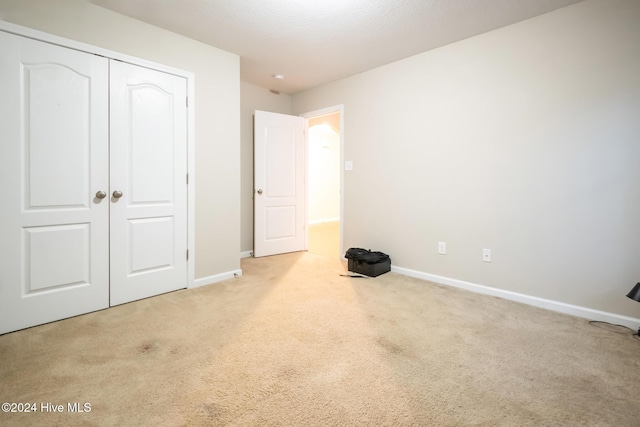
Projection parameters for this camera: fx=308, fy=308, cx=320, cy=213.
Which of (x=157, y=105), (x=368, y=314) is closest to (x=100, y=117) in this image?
(x=157, y=105)

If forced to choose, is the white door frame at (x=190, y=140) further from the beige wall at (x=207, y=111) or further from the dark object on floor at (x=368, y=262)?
the dark object on floor at (x=368, y=262)

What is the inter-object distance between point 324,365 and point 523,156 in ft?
7.73

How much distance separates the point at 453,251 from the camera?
3.11 meters

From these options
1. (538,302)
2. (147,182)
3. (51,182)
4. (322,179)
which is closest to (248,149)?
(147,182)

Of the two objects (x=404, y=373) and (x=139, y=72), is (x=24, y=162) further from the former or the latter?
(x=404, y=373)

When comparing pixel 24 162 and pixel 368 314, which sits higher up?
pixel 24 162

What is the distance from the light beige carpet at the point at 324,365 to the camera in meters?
1.36

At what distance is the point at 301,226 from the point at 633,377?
368 cm

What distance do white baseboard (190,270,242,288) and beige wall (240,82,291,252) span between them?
101 cm

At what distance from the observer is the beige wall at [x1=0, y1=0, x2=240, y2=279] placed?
8.04ft

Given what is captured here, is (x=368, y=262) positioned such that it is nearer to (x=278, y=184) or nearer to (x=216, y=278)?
(x=216, y=278)

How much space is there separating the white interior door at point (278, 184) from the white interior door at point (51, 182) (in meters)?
1.95

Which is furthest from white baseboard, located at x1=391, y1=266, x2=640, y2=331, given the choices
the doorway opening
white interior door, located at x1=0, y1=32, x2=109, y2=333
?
the doorway opening

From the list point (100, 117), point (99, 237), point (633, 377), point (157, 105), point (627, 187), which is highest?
point (157, 105)
